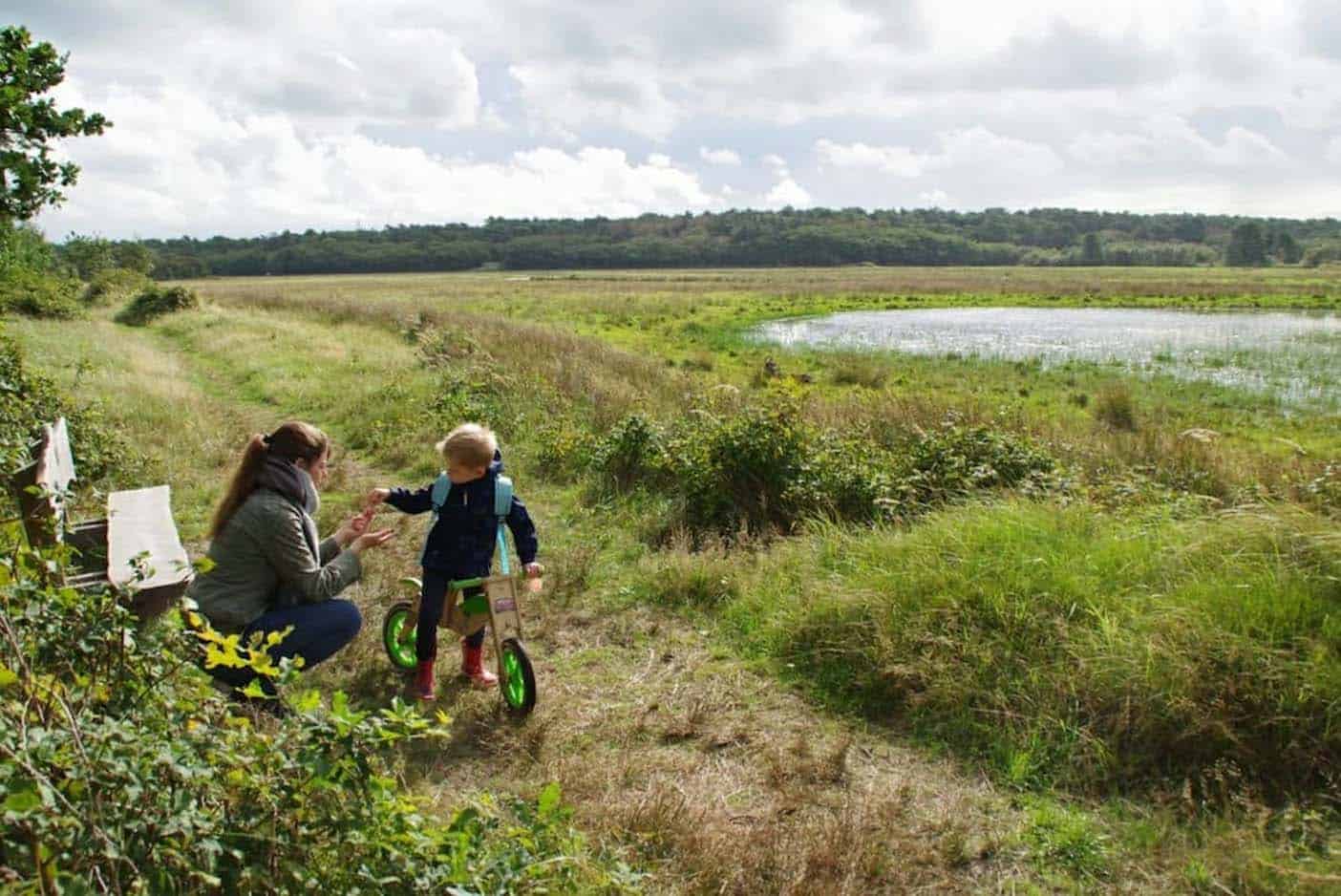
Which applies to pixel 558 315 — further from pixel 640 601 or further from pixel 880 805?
pixel 880 805

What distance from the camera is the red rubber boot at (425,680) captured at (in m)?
4.96

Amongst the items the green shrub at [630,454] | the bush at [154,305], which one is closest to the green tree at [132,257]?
Answer: the bush at [154,305]

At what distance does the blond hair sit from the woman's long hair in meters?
0.68

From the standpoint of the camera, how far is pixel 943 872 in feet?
11.4

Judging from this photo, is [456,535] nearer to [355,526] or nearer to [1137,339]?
[355,526]

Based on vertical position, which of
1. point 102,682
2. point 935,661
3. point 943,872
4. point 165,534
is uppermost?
point 102,682

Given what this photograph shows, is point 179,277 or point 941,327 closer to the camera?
point 941,327

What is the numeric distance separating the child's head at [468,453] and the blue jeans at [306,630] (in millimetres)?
949

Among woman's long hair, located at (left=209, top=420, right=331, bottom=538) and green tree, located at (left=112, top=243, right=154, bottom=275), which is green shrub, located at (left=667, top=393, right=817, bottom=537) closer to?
woman's long hair, located at (left=209, top=420, right=331, bottom=538)

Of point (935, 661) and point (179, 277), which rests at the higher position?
point (179, 277)

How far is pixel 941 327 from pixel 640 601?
3046 cm

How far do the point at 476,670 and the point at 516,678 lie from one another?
52cm

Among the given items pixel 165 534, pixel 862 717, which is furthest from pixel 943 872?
pixel 165 534

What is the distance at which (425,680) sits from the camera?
498cm
